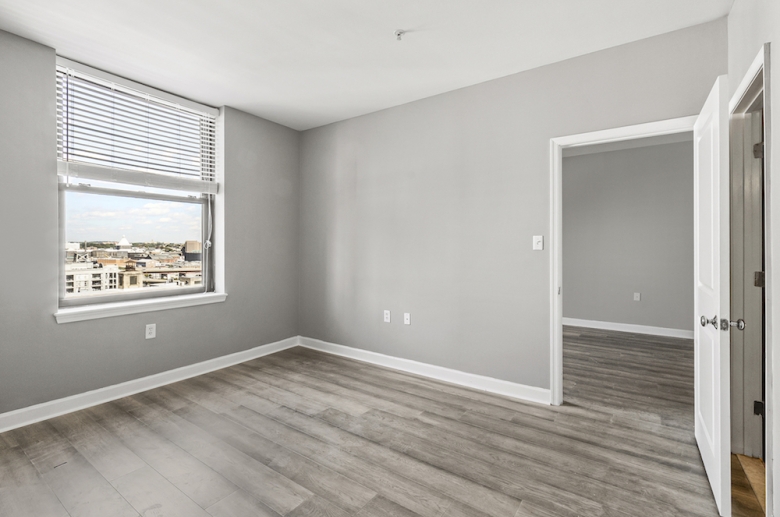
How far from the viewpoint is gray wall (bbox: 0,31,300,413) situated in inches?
102

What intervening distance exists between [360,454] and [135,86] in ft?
11.2

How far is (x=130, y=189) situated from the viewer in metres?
3.36

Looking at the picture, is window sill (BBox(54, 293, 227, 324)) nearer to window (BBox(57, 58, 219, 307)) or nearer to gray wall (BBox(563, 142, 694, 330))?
window (BBox(57, 58, 219, 307))

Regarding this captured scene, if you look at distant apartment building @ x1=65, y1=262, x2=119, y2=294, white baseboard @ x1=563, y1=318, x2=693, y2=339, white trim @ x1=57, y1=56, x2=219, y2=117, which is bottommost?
white baseboard @ x1=563, y1=318, x2=693, y2=339

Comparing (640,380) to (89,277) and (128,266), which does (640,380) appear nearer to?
(128,266)

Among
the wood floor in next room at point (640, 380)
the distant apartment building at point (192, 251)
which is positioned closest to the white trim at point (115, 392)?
the distant apartment building at point (192, 251)

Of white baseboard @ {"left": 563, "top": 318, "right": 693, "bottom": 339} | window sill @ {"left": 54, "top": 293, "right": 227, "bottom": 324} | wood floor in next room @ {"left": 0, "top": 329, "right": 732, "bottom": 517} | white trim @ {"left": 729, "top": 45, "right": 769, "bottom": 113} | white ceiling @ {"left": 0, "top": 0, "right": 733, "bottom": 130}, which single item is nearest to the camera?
white trim @ {"left": 729, "top": 45, "right": 769, "bottom": 113}

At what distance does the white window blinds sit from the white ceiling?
0.21m

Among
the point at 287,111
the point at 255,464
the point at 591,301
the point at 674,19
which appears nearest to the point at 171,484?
the point at 255,464

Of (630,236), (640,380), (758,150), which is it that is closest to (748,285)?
(758,150)

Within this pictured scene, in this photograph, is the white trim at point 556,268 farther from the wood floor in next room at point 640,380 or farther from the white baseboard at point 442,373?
the wood floor in next room at point 640,380

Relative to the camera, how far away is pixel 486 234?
10.9 ft

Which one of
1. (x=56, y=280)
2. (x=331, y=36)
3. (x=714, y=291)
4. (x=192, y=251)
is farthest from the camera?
(x=192, y=251)

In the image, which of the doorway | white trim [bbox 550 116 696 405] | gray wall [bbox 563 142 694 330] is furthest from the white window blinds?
gray wall [bbox 563 142 694 330]
